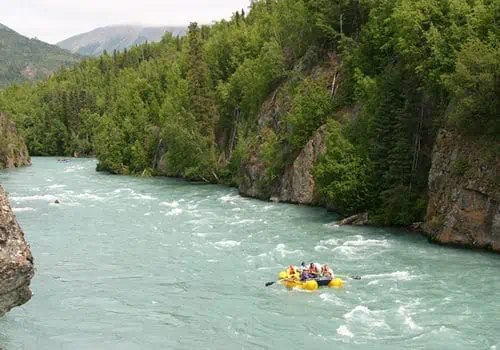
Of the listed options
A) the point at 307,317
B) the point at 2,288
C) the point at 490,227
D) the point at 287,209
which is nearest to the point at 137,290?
the point at 307,317

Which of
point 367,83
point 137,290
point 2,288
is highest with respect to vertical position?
point 367,83

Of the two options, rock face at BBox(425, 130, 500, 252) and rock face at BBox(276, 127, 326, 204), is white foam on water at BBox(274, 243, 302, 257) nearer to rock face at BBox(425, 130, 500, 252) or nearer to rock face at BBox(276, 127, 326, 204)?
rock face at BBox(425, 130, 500, 252)

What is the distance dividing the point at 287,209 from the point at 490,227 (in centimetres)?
2048

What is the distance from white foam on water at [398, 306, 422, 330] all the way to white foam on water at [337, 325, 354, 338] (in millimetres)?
2423

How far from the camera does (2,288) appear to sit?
16875mm

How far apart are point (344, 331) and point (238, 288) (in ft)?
23.8

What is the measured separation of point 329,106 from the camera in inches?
2222

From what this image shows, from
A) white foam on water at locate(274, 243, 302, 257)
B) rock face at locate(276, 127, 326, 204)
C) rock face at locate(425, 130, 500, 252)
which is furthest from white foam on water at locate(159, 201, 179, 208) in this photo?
rock face at locate(425, 130, 500, 252)

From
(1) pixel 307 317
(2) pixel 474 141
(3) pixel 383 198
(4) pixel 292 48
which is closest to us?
(1) pixel 307 317

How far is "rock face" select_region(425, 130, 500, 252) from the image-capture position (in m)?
34.4

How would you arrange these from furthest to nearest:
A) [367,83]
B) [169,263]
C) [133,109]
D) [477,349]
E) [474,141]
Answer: [133,109]
[367,83]
[474,141]
[169,263]
[477,349]

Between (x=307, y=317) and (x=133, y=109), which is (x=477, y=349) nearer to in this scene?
(x=307, y=317)

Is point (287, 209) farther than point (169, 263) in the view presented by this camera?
Yes

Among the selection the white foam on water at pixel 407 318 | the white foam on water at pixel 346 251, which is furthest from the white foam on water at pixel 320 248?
the white foam on water at pixel 407 318
